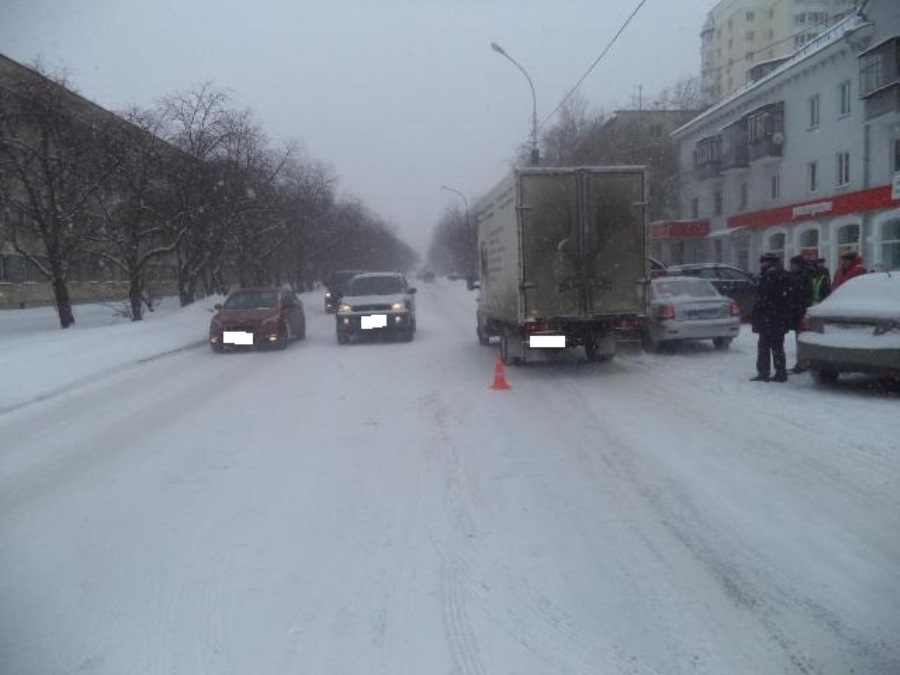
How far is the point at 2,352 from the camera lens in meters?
14.3

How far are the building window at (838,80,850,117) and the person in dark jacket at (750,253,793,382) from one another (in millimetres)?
23765

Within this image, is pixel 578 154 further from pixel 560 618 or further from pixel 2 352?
pixel 560 618

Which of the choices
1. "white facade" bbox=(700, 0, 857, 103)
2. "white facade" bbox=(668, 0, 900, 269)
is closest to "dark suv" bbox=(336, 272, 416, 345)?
"white facade" bbox=(668, 0, 900, 269)

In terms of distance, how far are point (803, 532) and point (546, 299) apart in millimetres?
6997

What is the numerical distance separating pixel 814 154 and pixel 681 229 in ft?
36.7

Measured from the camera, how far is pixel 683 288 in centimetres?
1445

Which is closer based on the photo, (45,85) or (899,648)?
(899,648)

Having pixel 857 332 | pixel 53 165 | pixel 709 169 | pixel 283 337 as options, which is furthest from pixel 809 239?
pixel 53 165

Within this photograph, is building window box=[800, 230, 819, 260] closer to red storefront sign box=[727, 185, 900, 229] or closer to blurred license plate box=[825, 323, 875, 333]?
red storefront sign box=[727, 185, 900, 229]

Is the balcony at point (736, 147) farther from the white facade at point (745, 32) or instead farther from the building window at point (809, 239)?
the white facade at point (745, 32)

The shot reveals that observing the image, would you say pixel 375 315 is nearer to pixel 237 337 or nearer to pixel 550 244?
pixel 237 337

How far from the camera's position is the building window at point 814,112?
3288 centimetres

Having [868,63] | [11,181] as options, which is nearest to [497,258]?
[11,181]

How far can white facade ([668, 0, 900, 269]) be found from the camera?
2755cm
